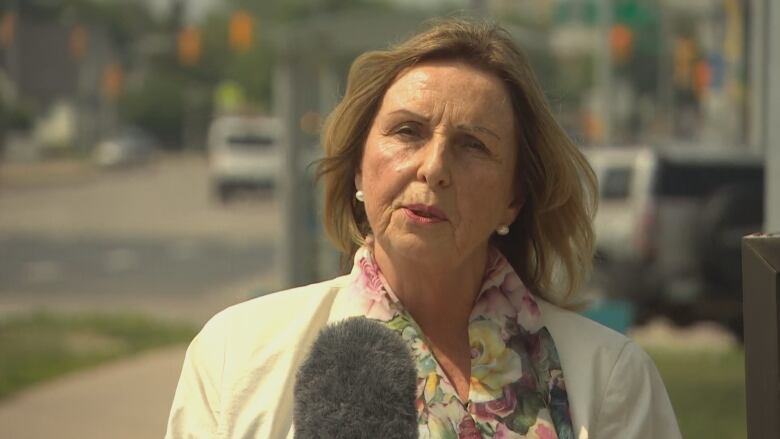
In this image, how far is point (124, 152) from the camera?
70750mm

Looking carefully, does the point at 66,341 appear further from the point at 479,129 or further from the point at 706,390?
the point at 479,129

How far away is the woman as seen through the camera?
8.96ft

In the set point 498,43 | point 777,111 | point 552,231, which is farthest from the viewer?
point 777,111

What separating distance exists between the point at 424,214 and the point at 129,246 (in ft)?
89.9

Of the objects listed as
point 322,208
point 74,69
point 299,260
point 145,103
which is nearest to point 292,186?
point 299,260

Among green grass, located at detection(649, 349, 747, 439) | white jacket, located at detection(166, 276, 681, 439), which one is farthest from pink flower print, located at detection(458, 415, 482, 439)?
green grass, located at detection(649, 349, 747, 439)

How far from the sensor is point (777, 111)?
5.41 m

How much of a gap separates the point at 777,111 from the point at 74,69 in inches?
3104

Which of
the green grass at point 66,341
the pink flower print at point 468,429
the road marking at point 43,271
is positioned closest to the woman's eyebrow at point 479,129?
the pink flower print at point 468,429

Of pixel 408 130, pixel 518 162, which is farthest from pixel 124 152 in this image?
pixel 408 130

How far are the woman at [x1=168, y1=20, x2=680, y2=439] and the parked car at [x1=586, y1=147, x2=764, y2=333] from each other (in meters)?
11.7

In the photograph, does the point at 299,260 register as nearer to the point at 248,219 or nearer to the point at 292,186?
the point at 292,186

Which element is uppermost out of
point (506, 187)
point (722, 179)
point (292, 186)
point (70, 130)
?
point (506, 187)

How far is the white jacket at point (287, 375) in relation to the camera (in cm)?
268
